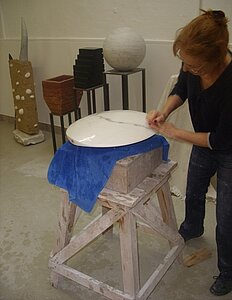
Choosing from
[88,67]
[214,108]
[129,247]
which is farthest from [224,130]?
[88,67]

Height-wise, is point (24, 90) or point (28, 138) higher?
point (24, 90)

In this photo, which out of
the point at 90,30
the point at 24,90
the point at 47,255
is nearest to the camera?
the point at 47,255

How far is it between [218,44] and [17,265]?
136cm

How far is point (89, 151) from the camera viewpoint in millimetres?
1188

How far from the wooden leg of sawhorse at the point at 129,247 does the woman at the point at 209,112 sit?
0.35 metres

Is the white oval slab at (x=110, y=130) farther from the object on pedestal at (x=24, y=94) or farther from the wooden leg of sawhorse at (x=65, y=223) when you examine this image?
the object on pedestal at (x=24, y=94)

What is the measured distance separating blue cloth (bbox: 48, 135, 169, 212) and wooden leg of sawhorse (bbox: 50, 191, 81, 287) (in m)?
0.12

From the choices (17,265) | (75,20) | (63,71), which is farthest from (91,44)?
(17,265)

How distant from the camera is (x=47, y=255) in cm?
169

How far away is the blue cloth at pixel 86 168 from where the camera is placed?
3.79 ft

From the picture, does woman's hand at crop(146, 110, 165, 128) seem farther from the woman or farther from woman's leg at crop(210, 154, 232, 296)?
woman's leg at crop(210, 154, 232, 296)

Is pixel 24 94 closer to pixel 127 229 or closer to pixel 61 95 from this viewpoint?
pixel 61 95

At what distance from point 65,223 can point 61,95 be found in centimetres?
134

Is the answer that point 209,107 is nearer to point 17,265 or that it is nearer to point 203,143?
point 203,143
